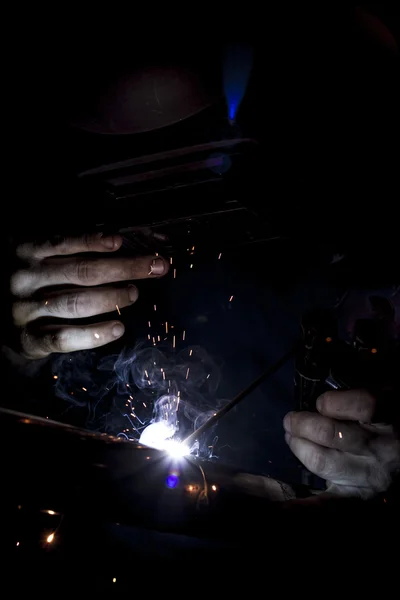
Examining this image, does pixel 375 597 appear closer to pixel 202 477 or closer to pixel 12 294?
pixel 202 477

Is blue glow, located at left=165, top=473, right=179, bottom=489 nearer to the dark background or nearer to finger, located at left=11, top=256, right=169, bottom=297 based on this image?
finger, located at left=11, top=256, right=169, bottom=297

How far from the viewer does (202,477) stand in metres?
1.11

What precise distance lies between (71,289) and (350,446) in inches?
112

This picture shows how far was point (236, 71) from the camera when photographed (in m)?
2.49

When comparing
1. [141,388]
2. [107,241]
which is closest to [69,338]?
[107,241]

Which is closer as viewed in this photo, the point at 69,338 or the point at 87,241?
the point at 87,241

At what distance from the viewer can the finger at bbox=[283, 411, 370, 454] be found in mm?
2316

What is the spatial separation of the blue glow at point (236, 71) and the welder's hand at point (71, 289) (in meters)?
1.43

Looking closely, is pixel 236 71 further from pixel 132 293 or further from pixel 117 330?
pixel 117 330

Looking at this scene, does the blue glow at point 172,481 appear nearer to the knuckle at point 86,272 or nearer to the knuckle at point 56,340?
the knuckle at point 86,272

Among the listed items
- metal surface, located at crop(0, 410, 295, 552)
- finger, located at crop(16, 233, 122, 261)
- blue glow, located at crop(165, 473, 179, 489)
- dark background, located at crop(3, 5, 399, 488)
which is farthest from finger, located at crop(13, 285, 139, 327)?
blue glow, located at crop(165, 473, 179, 489)

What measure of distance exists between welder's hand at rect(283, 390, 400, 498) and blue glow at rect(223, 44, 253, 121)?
2359 mm

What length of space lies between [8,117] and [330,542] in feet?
13.3

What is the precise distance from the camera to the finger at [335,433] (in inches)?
91.2
